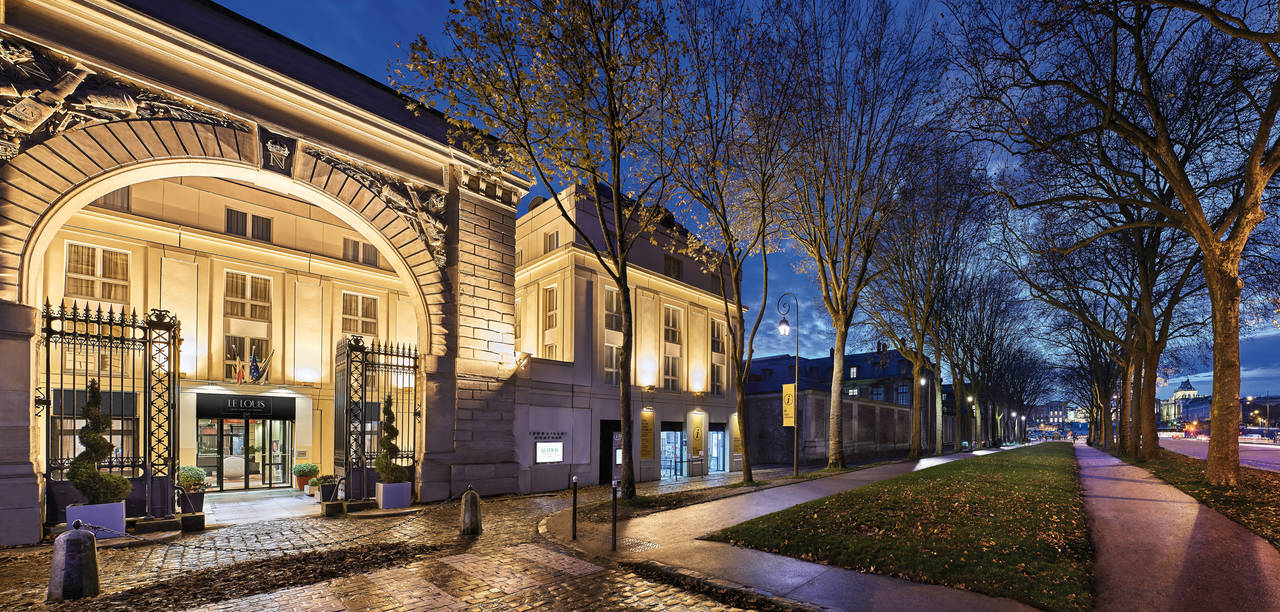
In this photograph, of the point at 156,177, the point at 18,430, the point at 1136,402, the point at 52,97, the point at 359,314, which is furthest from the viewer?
the point at 1136,402

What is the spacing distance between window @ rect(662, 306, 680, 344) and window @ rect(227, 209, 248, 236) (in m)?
17.9

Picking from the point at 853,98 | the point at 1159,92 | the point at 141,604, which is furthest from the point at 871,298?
the point at 141,604

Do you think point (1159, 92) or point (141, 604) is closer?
point (141, 604)

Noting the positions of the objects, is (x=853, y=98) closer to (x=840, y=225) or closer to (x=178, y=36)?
(x=840, y=225)

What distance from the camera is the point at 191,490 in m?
14.6

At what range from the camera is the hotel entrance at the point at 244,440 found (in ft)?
66.6

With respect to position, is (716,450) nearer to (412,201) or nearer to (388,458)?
(388,458)

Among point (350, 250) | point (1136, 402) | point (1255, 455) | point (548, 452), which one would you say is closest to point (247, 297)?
point (350, 250)

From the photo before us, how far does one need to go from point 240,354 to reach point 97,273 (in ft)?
15.8

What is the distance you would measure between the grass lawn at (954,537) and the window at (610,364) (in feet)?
42.0

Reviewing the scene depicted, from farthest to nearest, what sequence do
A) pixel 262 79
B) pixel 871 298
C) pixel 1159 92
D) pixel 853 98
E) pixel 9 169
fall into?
pixel 871 298, pixel 853 98, pixel 1159 92, pixel 262 79, pixel 9 169

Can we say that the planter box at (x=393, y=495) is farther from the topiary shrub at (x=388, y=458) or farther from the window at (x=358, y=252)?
the window at (x=358, y=252)

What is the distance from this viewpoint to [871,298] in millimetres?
33469

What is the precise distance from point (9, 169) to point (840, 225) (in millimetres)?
23225
